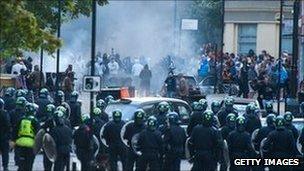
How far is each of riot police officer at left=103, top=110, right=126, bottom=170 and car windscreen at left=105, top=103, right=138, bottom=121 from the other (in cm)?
192

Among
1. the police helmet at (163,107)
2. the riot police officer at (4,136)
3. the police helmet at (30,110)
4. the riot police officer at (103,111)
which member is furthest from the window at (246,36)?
the police helmet at (30,110)

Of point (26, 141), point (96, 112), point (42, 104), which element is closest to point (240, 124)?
point (96, 112)

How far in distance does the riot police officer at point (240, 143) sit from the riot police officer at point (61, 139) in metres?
3.78

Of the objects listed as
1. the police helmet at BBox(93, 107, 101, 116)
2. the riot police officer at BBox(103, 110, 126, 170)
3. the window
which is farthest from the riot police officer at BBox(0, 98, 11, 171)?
A: the window

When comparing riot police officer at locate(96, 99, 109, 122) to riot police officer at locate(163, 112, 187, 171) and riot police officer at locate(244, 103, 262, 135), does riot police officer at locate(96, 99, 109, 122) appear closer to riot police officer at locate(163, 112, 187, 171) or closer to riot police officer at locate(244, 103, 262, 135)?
riot police officer at locate(163, 112, 187, 171)

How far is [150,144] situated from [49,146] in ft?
7.62

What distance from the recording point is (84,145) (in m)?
27.4

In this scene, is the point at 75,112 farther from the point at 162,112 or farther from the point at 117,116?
the point at 117,116

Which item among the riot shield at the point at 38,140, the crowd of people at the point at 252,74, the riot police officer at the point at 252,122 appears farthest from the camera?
the crowd of people at the point at 252,74

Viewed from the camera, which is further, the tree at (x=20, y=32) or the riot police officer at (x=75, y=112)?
the riot police officer at (x=75, y=112)

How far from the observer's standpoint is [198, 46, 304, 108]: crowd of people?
42906mm

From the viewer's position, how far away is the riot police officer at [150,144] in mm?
26750

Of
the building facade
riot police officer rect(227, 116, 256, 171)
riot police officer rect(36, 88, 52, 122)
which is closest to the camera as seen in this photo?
riot police officer rect(227, 116, 256, 171)

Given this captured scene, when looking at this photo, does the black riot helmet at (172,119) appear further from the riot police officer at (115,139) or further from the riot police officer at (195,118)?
the riot police officer at (195,118)
